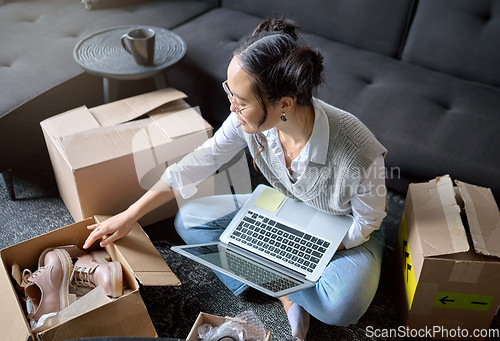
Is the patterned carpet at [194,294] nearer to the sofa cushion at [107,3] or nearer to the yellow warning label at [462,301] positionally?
the yellow warning label at [462,301]

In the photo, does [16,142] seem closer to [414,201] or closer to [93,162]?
[93,162]

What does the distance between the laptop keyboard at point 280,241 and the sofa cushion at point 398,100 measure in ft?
1.48

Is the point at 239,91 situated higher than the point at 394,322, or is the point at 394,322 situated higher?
the point at 239,91

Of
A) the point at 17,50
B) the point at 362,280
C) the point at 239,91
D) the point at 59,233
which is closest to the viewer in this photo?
the point at 239,91

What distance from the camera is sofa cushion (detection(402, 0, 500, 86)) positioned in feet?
5.64

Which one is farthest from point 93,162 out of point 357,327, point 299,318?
point 357,327

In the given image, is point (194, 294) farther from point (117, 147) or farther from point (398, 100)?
point (398, 100)

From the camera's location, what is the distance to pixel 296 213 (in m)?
1.39

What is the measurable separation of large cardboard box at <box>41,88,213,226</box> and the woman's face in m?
0.43

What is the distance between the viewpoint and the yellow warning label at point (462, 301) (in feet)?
4.10

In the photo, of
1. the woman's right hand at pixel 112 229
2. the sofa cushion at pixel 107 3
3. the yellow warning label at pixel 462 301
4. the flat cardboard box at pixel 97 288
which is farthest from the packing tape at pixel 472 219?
the sofa cushion at pixel 107 3

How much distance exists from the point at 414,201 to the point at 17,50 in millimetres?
1539

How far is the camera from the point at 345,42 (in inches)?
78.9

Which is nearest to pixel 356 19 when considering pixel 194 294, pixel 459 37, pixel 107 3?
pixel 459 37
